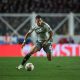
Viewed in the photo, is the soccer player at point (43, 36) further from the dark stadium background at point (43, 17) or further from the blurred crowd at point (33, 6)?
the blurred crowd at point (33, 6)

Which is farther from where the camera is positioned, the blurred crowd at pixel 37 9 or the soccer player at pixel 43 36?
the blurred crowd at pixel 37 9

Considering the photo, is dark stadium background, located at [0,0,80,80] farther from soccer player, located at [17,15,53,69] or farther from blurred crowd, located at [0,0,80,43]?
soccer player, located at [17,15,53,69]

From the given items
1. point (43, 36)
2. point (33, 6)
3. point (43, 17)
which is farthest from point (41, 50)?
point (43, 36)

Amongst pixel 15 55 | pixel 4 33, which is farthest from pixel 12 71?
pixel 4 33

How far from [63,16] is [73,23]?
0.96 meters

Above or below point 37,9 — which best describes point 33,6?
above

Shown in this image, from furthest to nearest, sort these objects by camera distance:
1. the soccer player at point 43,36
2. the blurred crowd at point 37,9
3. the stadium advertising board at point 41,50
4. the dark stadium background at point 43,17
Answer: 1. the blurred crowd at point 37,9
2. the dark stadium background at point 43,17
3. the stadium advertising board at point 41,50
4. the soccer player at point 43,36

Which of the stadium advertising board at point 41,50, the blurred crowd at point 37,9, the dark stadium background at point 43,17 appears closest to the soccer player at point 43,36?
the stadium advertising board at point 41,50

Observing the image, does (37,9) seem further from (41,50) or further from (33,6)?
(41,50)

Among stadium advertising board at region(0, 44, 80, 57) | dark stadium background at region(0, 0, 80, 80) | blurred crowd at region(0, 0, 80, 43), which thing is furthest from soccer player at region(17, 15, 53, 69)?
blurred crowd at region(0, 0, 80, 43)

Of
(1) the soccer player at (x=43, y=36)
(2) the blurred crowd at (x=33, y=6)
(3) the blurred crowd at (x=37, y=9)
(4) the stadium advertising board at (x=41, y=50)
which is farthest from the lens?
(2) the blurred crowd at (x=33, y=6)

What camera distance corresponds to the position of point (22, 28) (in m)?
37.4

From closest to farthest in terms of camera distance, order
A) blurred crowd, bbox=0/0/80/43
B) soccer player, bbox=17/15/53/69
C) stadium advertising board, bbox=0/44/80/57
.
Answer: soccer player, bbox=17/15/53/69 → stadium advertising board, bbox=0/44/80/57 → blurred crowd, bbox=0/0/80/43

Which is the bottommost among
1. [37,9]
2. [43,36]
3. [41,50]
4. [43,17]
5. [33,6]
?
[43,36]
